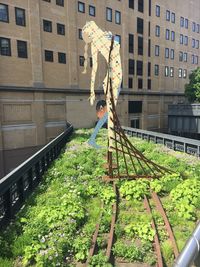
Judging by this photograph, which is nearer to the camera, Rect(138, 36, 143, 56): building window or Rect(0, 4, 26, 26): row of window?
Rect(0, 4, 26, 26): row of window

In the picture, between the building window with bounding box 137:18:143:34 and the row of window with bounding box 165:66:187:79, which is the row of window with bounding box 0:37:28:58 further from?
the row of window with bounding box 165:66:187:79

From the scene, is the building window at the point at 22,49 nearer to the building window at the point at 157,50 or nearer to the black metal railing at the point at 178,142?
the black metal railing at the point at 178,142

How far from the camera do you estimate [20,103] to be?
27.3 m

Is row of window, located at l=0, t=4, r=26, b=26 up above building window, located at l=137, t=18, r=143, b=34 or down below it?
below

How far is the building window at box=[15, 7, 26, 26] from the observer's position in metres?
26.2

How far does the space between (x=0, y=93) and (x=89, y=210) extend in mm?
22305

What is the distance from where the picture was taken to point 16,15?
85.8 feet

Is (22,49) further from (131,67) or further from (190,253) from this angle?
(190,253)

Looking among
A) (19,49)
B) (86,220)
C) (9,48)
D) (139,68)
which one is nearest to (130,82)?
(139,68)

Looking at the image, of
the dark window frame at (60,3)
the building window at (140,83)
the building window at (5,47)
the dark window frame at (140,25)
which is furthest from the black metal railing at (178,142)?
the dark window frame at (140,25)

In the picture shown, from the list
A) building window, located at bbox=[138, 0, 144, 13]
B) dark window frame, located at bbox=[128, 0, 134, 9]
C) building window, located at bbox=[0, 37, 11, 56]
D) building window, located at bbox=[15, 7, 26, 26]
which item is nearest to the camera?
building window, located at bbox=[0, 37, 11, 56]

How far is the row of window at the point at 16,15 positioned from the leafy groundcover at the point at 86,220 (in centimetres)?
2249

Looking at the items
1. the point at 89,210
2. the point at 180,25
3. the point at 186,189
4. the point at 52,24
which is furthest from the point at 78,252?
the point at 180,25

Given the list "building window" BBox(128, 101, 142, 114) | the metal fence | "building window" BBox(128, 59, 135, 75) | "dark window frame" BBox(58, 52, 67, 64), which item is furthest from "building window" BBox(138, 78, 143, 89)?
the metal fence
